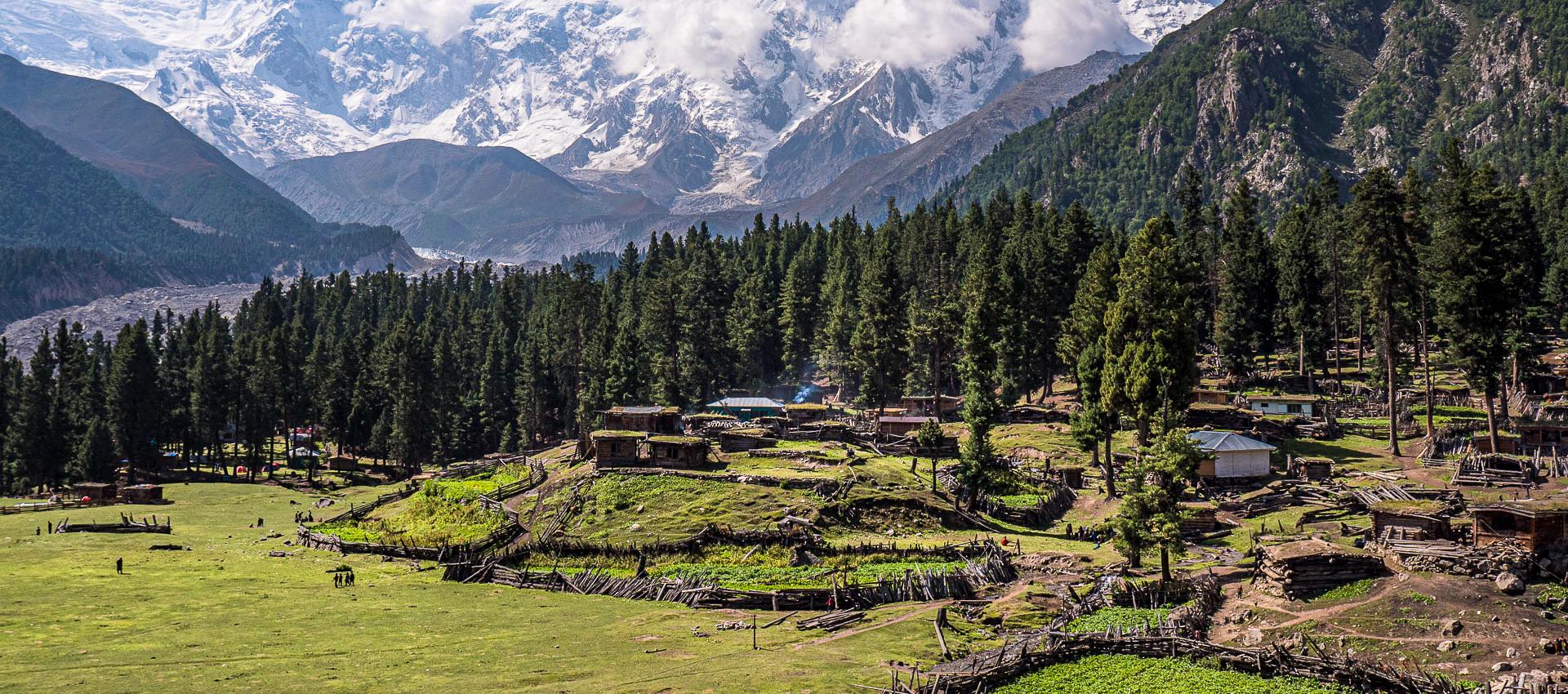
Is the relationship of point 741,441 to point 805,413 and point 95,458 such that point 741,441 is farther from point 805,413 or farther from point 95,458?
point 95,458

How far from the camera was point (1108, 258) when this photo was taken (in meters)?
112

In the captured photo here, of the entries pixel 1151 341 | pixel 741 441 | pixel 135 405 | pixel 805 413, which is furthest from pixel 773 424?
pixel 135 405

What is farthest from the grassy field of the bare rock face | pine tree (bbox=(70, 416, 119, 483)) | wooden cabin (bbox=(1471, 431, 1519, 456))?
pine tree (bbox=(70, 416, 119, 483))

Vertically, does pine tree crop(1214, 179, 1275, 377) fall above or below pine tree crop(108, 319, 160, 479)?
above

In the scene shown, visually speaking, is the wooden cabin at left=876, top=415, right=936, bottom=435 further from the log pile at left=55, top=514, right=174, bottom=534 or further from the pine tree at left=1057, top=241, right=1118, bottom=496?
the log pile at left=55, top=514, right=174, bottom=534

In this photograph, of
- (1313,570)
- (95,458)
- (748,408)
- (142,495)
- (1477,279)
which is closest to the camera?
(1313,570)

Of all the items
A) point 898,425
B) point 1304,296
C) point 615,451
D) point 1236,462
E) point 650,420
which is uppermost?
point 1304,296

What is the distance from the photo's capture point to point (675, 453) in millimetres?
90812

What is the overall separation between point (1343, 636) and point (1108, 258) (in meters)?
66.6

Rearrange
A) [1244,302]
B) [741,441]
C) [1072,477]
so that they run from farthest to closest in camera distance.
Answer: [1244,302] < [741,441] < [1072,477]

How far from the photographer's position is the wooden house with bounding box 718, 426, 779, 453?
98.0 metres

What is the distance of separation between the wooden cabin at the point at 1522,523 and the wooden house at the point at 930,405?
6686cm

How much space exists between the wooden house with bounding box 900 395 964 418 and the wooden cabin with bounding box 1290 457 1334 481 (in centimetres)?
4154

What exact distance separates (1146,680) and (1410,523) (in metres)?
23.6
